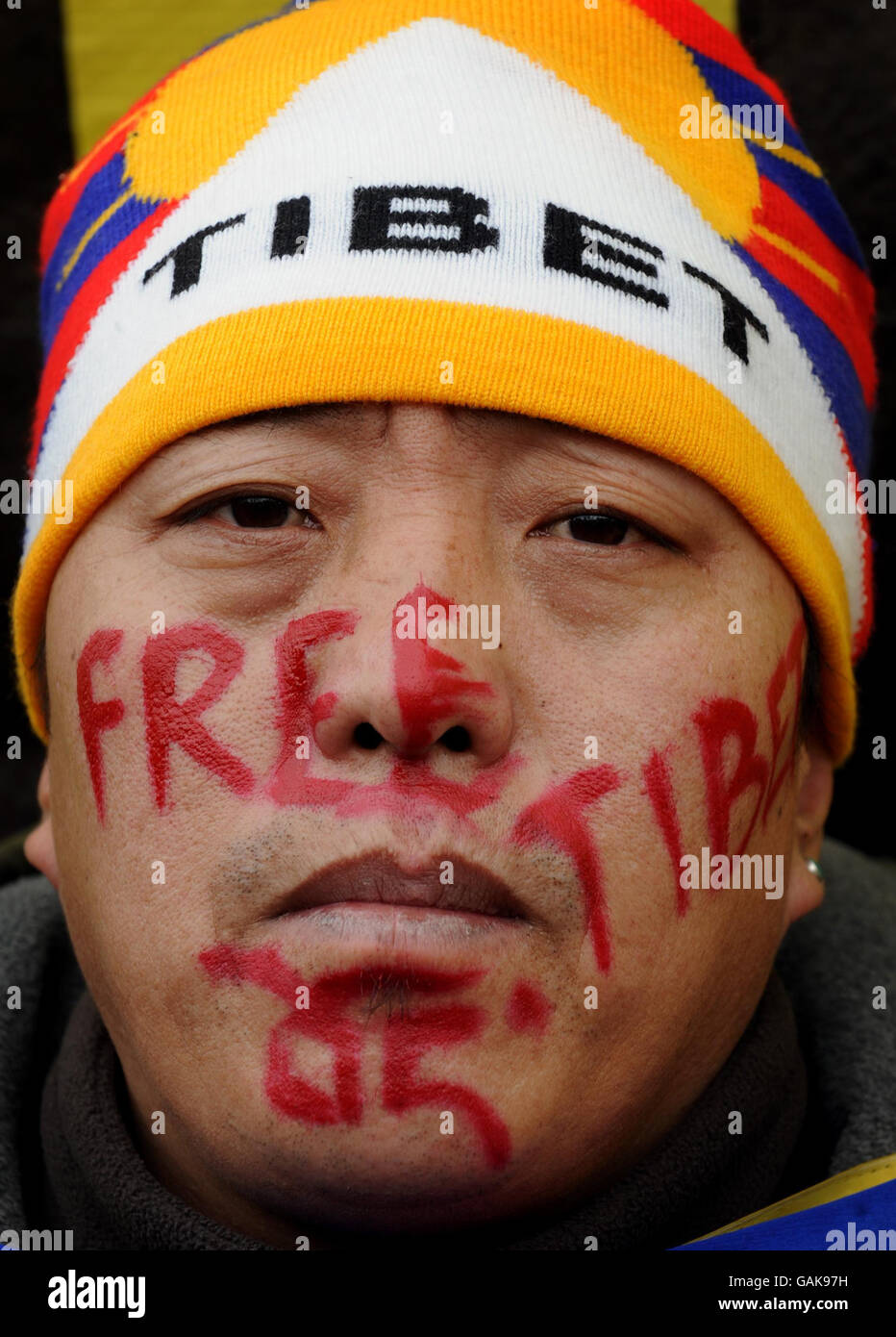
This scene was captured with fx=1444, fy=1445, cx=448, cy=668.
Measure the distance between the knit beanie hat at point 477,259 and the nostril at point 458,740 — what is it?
370 millimetres

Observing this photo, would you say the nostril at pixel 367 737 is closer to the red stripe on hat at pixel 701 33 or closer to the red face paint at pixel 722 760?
the red face paint at pixel 722 760

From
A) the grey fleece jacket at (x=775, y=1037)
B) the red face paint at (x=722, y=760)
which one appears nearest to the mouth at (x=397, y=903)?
the red face paint at (x=722, y=760)

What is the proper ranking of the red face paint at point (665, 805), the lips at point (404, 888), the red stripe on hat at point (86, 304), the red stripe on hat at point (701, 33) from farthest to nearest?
the red stripe on hat at point (701, 33)
the red stripe on hat at point (86, 304)
the red face paint at point (665, 805)
the lips at point (404, 888)

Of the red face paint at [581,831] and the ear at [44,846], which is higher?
the ear at [44,846]

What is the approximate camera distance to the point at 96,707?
164 centimetres

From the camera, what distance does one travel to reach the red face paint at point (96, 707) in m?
1.62

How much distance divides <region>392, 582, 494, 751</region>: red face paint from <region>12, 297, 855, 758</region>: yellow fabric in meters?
0.30

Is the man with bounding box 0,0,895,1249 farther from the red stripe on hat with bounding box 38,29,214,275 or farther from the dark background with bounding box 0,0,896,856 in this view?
the dark background with bounding box 0,0,896,856

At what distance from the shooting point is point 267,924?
4.85 feet
